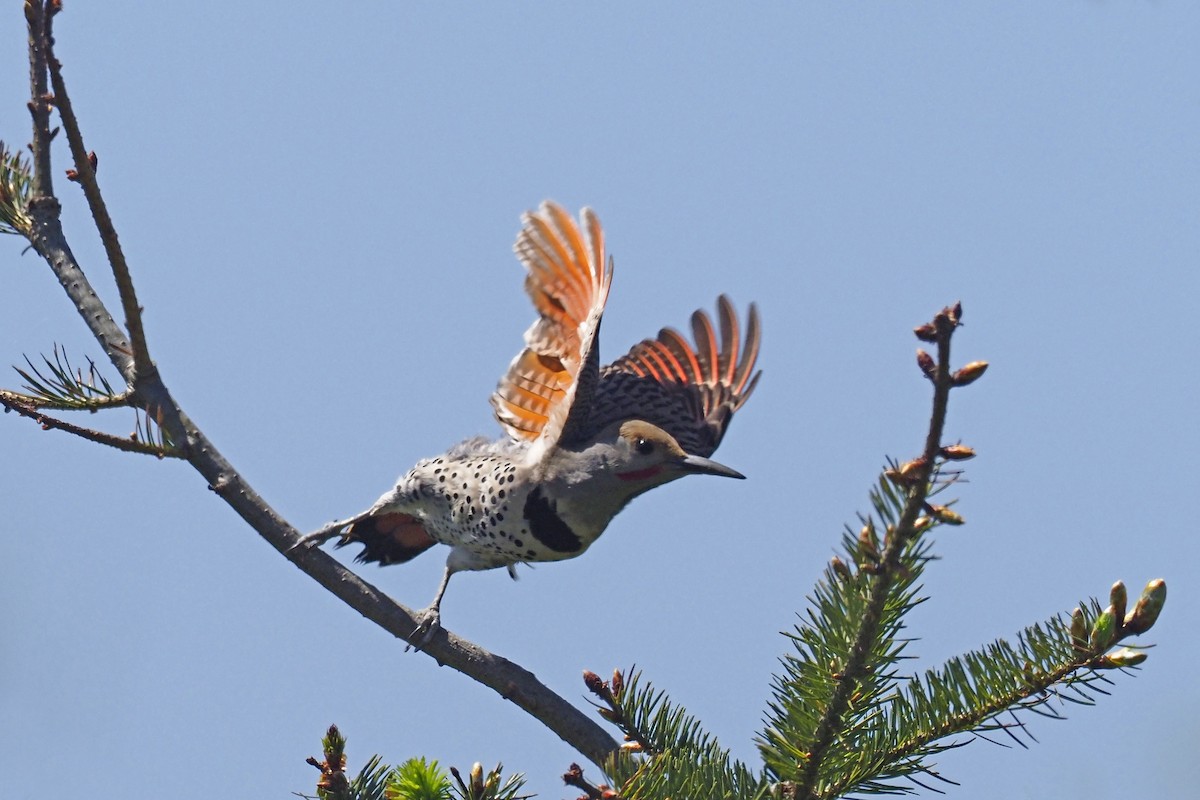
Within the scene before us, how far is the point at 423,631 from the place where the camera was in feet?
11.8

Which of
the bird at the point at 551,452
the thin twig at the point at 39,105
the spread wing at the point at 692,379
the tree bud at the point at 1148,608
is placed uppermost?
the spread wing at the point at 692,379

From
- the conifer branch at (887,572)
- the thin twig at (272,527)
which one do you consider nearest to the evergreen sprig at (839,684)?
the conifer branch at (887,572)

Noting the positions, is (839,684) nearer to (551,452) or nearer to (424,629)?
(424,629)

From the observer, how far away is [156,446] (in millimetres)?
3105

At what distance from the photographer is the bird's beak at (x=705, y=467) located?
14.9 ft

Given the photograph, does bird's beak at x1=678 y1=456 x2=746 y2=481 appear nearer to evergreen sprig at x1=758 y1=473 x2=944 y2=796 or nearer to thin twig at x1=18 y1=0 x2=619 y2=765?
thin twig at x1=18 y1=0 x2=619 y2=765

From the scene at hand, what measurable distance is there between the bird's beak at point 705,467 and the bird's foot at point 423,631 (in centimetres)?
132

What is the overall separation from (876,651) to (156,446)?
72.7 inches

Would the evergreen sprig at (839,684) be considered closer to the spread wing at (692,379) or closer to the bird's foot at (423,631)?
the bird's foot at (423,631)

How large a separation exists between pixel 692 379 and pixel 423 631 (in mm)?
2501

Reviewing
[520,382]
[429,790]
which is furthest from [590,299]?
[429,790]

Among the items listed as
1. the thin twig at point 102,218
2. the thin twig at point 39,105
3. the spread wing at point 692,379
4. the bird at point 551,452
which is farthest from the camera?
the spread wing at point 692,379

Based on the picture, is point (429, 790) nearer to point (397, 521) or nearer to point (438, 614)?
point (438, 614)

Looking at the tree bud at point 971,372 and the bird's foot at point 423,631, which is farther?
the bird's foot at point 423,631
